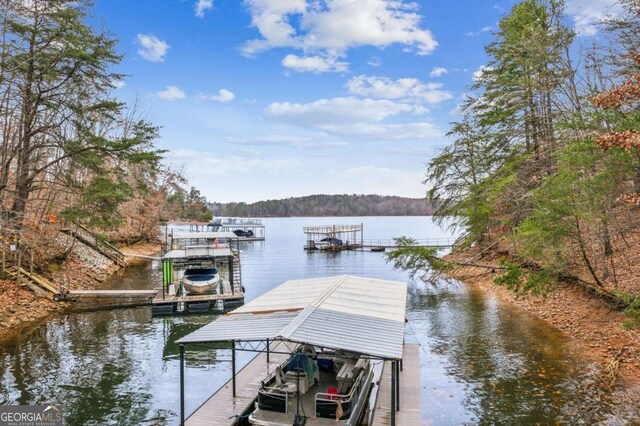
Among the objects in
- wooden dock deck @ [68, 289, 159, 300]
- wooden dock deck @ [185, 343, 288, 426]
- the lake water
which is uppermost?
wooden dock deck @ [68, 289, 159, 300]

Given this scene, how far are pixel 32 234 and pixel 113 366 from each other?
14.4 m

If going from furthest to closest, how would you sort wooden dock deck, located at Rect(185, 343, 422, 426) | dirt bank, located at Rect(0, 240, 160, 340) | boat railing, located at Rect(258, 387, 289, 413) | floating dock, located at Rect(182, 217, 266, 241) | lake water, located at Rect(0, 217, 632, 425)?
1. floating dock, located at Rect(182, 217, 266, 241)
2. dirt bank, located at Rect(0, 240, 160, 340)
3. lake water, located at Rect(0, 217, 632, 425)
4. wooden dock deck, located at Rect(185, 343, 422, 426)
5. boat railing, located at Rect(258, 387, 289, 413)

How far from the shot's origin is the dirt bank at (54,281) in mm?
19956

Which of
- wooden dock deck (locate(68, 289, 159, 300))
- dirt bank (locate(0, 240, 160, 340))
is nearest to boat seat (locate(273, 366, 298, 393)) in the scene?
dirt bank (locate(0, 240, 160, 340))

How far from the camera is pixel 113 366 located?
1484cm

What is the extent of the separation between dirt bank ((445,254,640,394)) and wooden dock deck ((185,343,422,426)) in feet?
19.0

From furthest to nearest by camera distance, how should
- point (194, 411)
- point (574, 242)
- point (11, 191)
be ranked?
point (11, 191)
point (574, 242)
point (194, 411)

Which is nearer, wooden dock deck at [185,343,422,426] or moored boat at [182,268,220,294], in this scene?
wooden dock deck at [185,343,422,426]

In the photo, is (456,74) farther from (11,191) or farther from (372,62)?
(11,191)

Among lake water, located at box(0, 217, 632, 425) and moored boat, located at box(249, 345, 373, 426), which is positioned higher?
moored boat, located at box(249, 345, 373, 426)

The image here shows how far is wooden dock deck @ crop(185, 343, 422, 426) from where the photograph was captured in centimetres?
1039

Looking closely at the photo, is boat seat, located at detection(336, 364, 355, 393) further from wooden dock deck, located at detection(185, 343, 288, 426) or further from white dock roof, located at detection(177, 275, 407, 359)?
wooden dock deck, located at detection(185, 343, 288, 426)

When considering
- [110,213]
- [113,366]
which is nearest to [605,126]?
[113,366]

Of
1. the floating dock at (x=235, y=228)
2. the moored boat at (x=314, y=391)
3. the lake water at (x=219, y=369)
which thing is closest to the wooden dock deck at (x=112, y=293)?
the lake water at (x=219, y=369)
